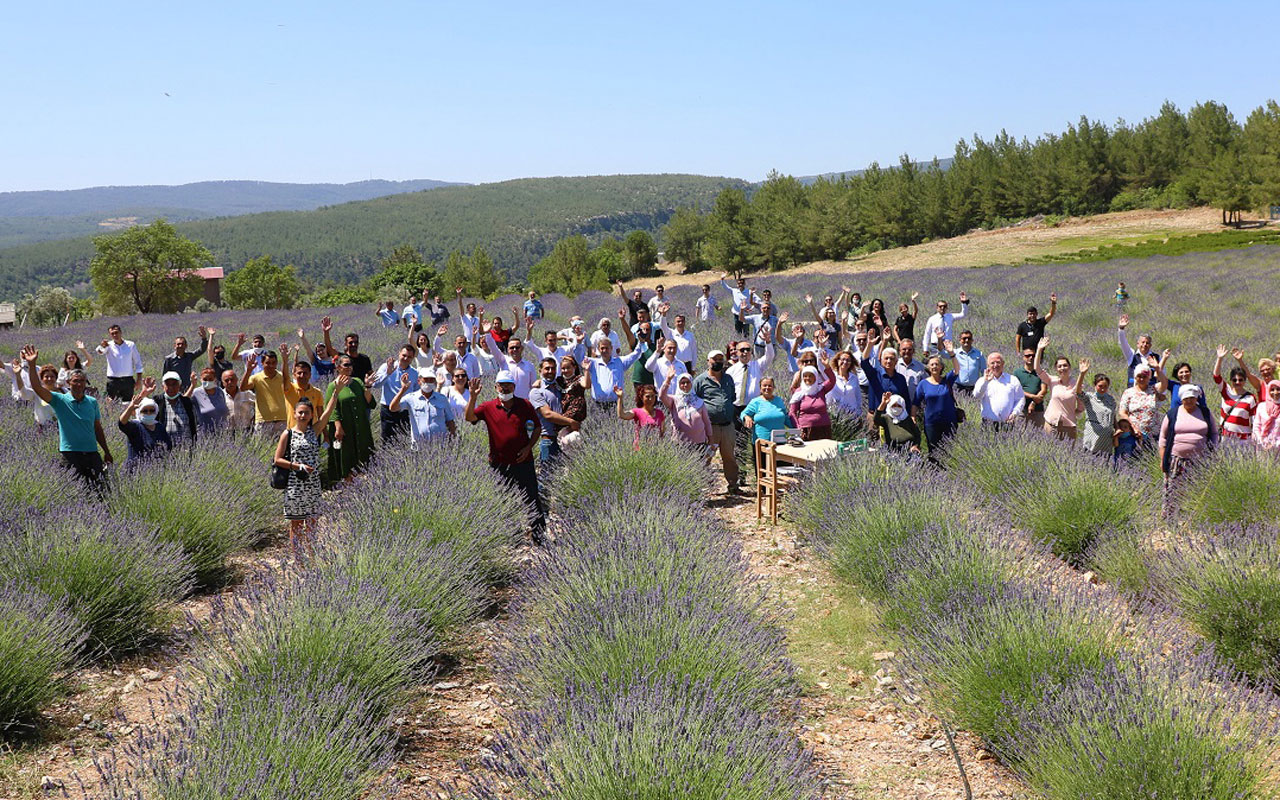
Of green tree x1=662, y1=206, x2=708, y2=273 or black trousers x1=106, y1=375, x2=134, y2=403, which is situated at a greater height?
green tree x1=662, y1=206, x2=708, y2=273

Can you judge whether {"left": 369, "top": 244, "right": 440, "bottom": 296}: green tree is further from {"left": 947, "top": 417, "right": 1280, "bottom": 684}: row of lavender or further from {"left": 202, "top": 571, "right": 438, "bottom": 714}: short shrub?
{"left": 202, "top": 571, "right": 438, "bottom": 714}: short shrub

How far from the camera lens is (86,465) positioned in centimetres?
742

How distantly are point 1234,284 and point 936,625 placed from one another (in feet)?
69.7

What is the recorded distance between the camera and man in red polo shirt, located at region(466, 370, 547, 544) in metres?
7.05

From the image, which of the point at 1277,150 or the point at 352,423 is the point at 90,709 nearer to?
the point at 352,423

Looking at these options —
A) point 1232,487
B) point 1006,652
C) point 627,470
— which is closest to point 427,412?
point 627,470

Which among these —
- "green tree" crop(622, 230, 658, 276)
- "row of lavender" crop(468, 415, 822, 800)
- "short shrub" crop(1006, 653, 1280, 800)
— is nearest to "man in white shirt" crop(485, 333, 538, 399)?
"row of lavender" crop(468, 415, 822, 800)

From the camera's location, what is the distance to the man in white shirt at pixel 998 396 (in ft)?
27.8

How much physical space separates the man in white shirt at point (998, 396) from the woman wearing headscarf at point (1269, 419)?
1758 mm

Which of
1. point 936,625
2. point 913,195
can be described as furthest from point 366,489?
point 913,195

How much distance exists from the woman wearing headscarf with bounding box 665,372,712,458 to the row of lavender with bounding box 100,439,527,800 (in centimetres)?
216

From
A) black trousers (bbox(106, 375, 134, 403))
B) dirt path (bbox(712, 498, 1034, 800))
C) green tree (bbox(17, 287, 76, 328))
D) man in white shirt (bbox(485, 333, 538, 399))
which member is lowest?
green tree (bbox(17, 287, 76, 328))

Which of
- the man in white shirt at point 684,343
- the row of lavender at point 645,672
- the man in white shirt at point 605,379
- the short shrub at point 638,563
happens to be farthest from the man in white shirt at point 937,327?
the short shrub at point 638,563

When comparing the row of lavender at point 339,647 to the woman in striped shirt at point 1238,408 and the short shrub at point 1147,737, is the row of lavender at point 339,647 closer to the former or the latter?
the short shrub at point 1147,737
